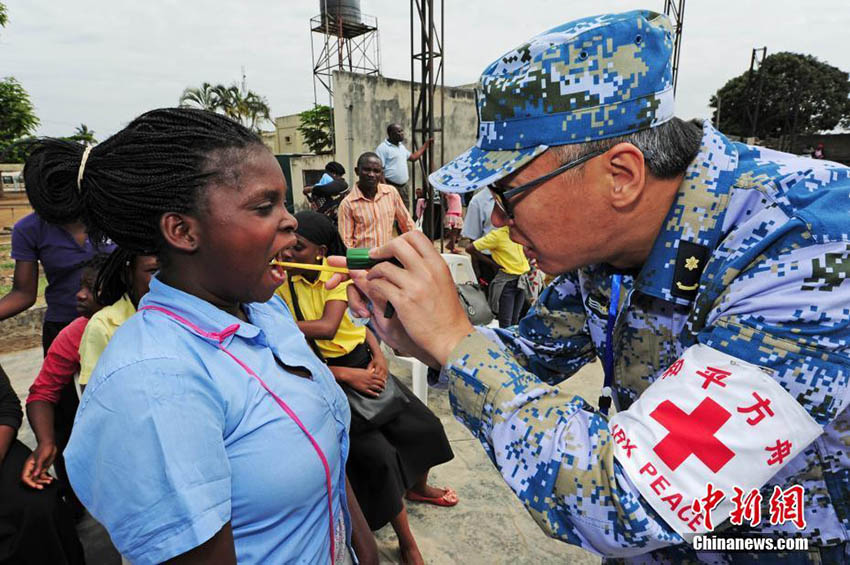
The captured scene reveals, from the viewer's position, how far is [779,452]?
79 cm

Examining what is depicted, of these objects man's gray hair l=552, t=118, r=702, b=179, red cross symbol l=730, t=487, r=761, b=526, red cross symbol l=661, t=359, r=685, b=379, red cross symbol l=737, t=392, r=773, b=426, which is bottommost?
red cross symbol l=730, t=487, r=761, b=526

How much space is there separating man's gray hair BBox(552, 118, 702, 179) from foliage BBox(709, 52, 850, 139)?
39101 mm

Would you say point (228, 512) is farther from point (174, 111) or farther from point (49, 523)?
point (49, 523)

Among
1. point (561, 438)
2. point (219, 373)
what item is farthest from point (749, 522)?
→ point (219, 373)

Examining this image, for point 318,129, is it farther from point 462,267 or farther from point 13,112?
point 462,267

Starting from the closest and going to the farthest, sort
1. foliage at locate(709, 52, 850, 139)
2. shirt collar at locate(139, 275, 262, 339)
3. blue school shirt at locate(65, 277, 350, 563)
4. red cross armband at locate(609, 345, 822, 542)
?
red cross armband at locate(609, 345, 822, 542) < blue school shirt at locate(65, 277, 350, 563) < shirt collar at locate(139, 275, 262, 339) < foliage at locate(709, 52, 850, 139)

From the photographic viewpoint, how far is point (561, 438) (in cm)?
90

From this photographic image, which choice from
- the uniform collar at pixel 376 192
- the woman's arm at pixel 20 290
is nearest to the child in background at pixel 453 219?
the uniform collar at pixel 376 192

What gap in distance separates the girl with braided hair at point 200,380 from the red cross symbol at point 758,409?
94 centimetres

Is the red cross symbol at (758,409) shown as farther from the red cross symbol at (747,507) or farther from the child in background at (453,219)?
the child in background at (453,219)

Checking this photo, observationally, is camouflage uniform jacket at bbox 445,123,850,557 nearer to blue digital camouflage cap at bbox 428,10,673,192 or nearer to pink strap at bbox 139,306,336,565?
blue digital camouflage cap at bbox 428,10,673,192

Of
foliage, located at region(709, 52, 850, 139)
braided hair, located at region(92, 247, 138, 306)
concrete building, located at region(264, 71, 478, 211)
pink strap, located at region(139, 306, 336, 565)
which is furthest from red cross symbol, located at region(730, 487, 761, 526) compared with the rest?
foliage, located at region(709, 52, 850, 139)

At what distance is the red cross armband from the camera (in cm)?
78

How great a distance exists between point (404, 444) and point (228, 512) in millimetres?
1730
